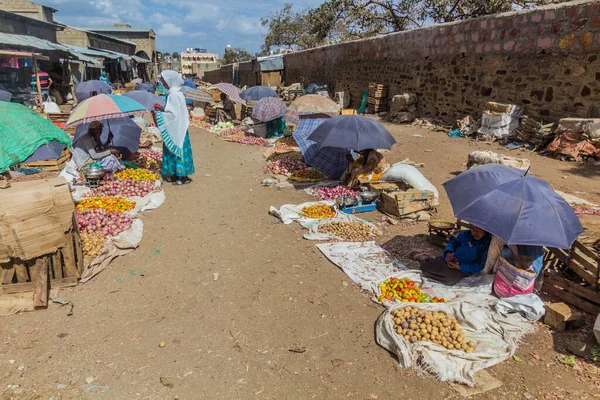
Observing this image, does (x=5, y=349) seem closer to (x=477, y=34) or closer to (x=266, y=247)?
(x=266, y=247)

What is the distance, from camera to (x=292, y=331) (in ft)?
11.2

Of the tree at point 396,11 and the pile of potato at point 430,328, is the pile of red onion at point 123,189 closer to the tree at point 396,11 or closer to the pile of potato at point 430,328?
the pile of potato at point 430,328

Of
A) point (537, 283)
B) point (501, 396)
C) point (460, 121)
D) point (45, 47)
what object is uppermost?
point (45, 47)

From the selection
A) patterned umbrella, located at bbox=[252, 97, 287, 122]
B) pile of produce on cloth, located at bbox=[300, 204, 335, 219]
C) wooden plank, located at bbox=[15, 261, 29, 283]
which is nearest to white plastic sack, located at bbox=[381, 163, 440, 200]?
pile of produce on cloth, located at bbox=[300, 204, 335, 219]

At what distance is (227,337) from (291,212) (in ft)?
9.38

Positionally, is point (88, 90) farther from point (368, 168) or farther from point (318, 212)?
point (318, 212)

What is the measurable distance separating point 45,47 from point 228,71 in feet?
66.7

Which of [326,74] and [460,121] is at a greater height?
[326,74]

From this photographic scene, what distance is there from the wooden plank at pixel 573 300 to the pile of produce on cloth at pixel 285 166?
545cm

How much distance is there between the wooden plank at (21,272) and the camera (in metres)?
3.68

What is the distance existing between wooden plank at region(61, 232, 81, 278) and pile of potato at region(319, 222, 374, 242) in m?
2.97

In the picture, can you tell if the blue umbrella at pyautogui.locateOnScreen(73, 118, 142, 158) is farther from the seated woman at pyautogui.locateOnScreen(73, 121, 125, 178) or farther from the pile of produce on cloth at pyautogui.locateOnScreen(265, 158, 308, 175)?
the pile of produce on cloth at pyautogui.locateOnScreen(265, 158, 308, 175)

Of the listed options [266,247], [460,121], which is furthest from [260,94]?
[266,247]

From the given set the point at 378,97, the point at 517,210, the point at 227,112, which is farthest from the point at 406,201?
the point at 227,112
